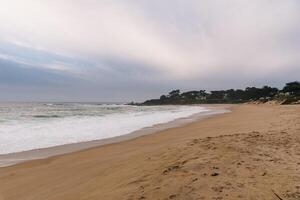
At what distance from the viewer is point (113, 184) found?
562 cm

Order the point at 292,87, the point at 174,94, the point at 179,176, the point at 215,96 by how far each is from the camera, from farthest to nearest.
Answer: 1. the point at 174,94
2. the point at 215,96
3. the point at 292,87
4. the point at 179,176

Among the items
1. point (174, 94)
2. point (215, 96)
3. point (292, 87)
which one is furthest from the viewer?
point (174, 94)

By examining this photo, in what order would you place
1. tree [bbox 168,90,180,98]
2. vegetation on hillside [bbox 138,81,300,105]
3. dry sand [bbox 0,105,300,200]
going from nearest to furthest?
dry sand [bbox 0,105,300,200] < vegetation on hillside [bbox 138,81,300,105] < tree [bbox 168,90,180,98]

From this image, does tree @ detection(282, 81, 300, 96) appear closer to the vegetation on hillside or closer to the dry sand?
the vegetation on hillside

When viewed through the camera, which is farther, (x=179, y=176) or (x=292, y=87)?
(x=292, y=87)

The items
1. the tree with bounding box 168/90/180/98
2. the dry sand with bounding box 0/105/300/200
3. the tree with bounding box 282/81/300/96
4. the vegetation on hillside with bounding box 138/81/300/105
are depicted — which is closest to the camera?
the dry sand with bounding box 0/105/300/200

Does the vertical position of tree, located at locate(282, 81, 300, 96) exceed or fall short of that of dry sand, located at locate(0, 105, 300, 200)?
it exceeds it

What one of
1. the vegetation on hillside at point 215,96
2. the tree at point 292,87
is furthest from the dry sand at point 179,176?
the vegetation on hillside at point 215,96

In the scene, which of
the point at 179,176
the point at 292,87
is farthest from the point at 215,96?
the point at 179,176

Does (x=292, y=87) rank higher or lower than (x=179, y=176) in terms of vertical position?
higher

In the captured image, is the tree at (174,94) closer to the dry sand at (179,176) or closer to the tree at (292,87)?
the tree at (292,87)

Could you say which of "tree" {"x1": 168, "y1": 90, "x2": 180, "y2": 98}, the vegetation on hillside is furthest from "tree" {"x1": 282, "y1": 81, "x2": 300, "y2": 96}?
"tree" {"x1": 168, "y1": 90, "x2": 180, "y2": 98}

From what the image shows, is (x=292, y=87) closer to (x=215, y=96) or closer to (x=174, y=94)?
(x=215, y=96)

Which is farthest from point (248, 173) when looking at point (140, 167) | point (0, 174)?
point (0, 174)
